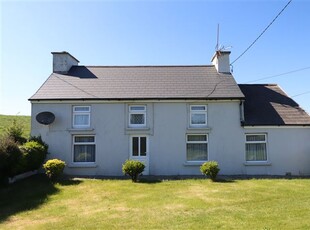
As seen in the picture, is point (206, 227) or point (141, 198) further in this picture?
point (141, 198)

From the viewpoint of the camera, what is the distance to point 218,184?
1541 centimetres

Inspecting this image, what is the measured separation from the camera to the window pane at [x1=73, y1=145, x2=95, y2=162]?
19016mm

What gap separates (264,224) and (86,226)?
16.0 feet

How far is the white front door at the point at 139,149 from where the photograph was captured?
18.9m

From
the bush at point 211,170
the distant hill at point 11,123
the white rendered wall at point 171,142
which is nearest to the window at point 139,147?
the white rendered wall at point 171,142

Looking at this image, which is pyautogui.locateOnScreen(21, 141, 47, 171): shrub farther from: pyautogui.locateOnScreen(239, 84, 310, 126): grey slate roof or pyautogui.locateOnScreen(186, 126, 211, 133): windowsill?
pyautogui.locateOnScreen(239, 84, 310, 126): grey slate roof

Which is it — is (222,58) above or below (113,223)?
above

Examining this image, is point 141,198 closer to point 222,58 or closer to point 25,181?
point 25,181

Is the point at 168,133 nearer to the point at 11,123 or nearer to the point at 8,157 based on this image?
the point at 8,157

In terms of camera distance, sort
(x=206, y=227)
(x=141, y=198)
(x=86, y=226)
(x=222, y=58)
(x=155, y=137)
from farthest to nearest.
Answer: (x=222, y=58) < (x=155, y=137) < (x=141, y=198) < (x=86, y=226) < (x=206, y=227)

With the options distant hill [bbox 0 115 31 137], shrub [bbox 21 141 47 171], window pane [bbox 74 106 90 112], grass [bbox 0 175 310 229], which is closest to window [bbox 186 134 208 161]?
grass [bbox 0 175 310 229]

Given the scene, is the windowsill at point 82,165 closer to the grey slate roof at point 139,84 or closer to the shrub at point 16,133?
the shrub at point 16,133

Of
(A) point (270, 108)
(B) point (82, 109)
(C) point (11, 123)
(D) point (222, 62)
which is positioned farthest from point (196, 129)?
(C) point (11, 123)

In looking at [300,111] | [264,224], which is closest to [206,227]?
[264,224]
